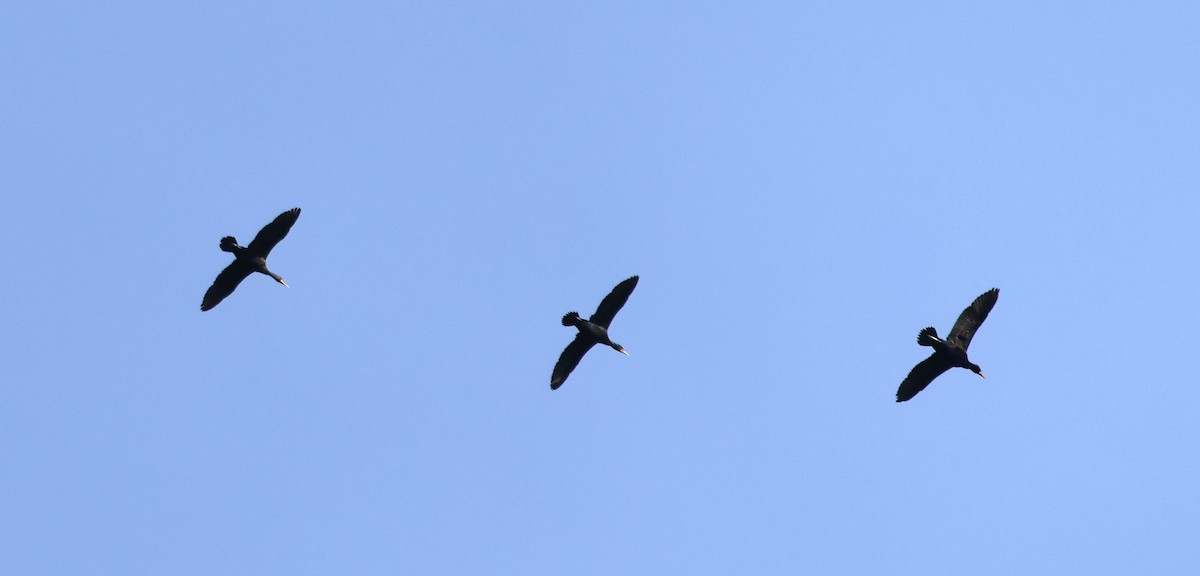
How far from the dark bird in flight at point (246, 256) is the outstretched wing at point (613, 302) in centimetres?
841

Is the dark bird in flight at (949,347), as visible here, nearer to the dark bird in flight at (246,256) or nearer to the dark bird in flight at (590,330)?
the dark bird in flight at (590,330)

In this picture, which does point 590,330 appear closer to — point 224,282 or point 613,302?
point 613,302

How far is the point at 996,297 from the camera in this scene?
Answer: 49.7 m

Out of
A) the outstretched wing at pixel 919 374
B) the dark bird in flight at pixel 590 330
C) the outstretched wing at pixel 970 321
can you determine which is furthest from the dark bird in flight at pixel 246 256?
the outstretched wing at pixel 970 321

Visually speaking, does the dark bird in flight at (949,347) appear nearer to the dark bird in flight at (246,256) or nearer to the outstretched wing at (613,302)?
the outstretched wing at (613,302)

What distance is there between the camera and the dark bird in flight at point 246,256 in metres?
50.4

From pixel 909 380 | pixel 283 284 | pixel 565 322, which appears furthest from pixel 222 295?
pixel 909 380

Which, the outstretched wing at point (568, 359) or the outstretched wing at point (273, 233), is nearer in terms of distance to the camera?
the outstretched wing at point (273, 233)

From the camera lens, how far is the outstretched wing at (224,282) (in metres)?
51.5

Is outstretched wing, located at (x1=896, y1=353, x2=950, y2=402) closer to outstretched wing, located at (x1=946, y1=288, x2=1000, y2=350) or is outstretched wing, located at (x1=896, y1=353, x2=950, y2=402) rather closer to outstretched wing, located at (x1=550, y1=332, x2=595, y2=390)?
outstretched wing, located at (x1=946, y1=288, x2=1000, y2=350)

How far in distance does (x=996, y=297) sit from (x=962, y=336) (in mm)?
1360

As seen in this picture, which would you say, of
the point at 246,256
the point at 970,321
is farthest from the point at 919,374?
the point at 246,256

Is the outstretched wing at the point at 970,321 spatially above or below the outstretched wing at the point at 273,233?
above

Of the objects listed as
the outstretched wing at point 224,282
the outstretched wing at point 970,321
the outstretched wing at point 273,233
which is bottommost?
the outstretched wing at point 224,282
